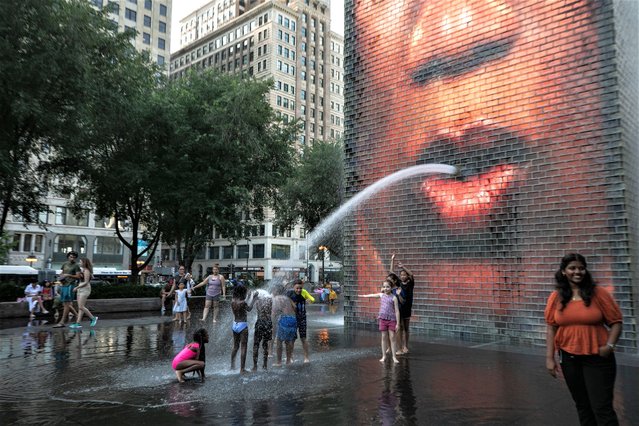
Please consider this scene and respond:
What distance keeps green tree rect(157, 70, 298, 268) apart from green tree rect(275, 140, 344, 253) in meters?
7.01

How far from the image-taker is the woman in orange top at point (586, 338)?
395 centimetres

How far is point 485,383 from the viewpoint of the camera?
7227 millimetres

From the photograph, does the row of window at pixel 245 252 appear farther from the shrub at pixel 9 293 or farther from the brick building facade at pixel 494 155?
the brick building facade at pixel 494 155

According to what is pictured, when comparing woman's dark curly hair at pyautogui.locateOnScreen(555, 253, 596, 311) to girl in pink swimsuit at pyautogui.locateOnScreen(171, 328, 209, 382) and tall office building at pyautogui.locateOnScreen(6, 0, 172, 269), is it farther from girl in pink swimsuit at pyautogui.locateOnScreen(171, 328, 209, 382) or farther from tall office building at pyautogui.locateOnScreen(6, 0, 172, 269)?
tall office building at pyautogui.locateOnScreen(6, 0, 172, 269)

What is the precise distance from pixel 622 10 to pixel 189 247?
1012 inches

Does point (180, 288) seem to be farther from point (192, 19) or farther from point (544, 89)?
point (192, 19)

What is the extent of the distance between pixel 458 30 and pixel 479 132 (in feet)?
9.32

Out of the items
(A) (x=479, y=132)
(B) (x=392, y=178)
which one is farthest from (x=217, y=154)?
(A) (x=479, y=132)

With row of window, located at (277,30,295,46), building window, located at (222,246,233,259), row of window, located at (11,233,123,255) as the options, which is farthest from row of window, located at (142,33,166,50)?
building window, located at (222,246,233,259)

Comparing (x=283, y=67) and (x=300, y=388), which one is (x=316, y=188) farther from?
(x=283, y=67)

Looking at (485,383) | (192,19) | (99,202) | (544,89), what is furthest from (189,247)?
(192,19)

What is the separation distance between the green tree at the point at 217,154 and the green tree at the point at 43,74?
623cm

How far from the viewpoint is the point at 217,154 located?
26.8 m

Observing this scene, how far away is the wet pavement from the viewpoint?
17.9 feet
